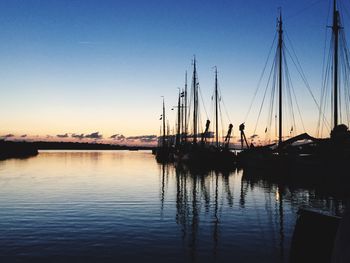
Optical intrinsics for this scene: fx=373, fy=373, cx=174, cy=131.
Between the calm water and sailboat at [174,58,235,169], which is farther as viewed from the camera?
sailboat at [174,58,235,169]

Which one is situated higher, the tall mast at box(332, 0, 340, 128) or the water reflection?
the tall mast at box(332, 0, 340, 128)

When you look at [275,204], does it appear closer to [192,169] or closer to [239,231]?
[239,231]

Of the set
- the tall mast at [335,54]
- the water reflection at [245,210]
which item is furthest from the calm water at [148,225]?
the tall mast at [335,54]

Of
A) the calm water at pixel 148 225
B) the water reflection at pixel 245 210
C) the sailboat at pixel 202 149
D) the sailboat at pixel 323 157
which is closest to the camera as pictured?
the calm water at pixel 148 225

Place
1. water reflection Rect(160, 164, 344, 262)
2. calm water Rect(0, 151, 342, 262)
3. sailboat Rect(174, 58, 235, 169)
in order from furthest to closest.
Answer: sailboat Rect(174, 58, 235, 169), water reflection Rect(160, 164, 344, 262), calm water Rect(0, 151, 342, 262)

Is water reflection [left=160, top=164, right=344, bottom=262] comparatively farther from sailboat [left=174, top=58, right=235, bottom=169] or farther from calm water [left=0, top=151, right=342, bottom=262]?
sailboat [left=174, top=58, right=235, bottom=169]

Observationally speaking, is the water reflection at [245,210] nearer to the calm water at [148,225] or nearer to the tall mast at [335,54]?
the calm water at [148,225]

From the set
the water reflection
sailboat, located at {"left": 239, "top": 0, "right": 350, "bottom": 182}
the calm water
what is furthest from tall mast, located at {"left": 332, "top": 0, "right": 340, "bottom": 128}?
the calm water

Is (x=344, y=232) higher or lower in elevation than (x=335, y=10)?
lower

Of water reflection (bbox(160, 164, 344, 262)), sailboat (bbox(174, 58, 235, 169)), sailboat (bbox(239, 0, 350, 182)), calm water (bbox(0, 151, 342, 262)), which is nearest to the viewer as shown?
calm water (bbox(0, 151, 342, 262))

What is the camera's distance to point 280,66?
2060 inches

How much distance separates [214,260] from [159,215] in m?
10.1

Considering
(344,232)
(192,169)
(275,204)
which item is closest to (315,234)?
(344,232)

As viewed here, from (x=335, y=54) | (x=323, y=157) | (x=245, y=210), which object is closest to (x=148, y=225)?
(x=245, y=210)
